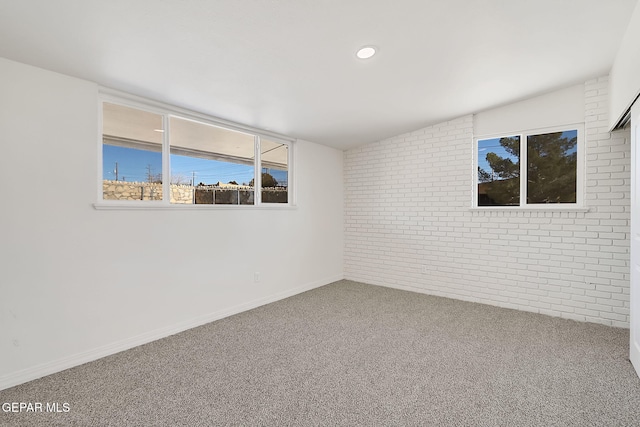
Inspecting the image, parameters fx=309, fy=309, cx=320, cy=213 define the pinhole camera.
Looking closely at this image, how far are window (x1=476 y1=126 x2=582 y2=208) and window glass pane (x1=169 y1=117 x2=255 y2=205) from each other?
3.13 metres

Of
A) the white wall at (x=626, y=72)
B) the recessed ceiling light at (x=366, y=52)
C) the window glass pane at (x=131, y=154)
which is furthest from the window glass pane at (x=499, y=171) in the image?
the window glass pane at (x=131, y=154)

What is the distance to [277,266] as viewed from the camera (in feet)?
14.1

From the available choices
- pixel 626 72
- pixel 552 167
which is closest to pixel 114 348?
pixel 626 72

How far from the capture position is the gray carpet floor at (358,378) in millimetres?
1862

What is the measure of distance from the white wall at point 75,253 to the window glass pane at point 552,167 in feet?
12.4

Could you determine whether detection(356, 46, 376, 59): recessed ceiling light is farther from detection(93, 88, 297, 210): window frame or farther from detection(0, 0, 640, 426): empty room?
detection(93, 88, 297, 210): window frame

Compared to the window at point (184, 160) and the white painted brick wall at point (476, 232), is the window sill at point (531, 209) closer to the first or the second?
the white painted brick wall at point (476, 232)

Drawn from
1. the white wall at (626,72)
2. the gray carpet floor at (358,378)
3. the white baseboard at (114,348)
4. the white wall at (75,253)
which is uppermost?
the white wall at (626,72)

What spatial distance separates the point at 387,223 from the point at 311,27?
3404mm

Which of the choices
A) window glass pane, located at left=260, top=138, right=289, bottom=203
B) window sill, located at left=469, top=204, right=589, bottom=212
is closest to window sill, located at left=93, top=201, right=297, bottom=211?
window glass pane, located at left=260, top=138, right=289, bottom=203

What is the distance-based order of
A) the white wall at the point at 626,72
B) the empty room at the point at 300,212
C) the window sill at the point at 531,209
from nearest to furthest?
1. the empty room at the point at 300,212
2. the white wall at the point at 626,72
3. the window sill at the point at 531,209

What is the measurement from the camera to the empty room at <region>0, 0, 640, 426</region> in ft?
6.53

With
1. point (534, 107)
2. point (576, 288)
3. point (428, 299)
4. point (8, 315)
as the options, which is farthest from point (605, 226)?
point (8, 315)

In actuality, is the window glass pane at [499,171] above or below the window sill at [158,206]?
above
